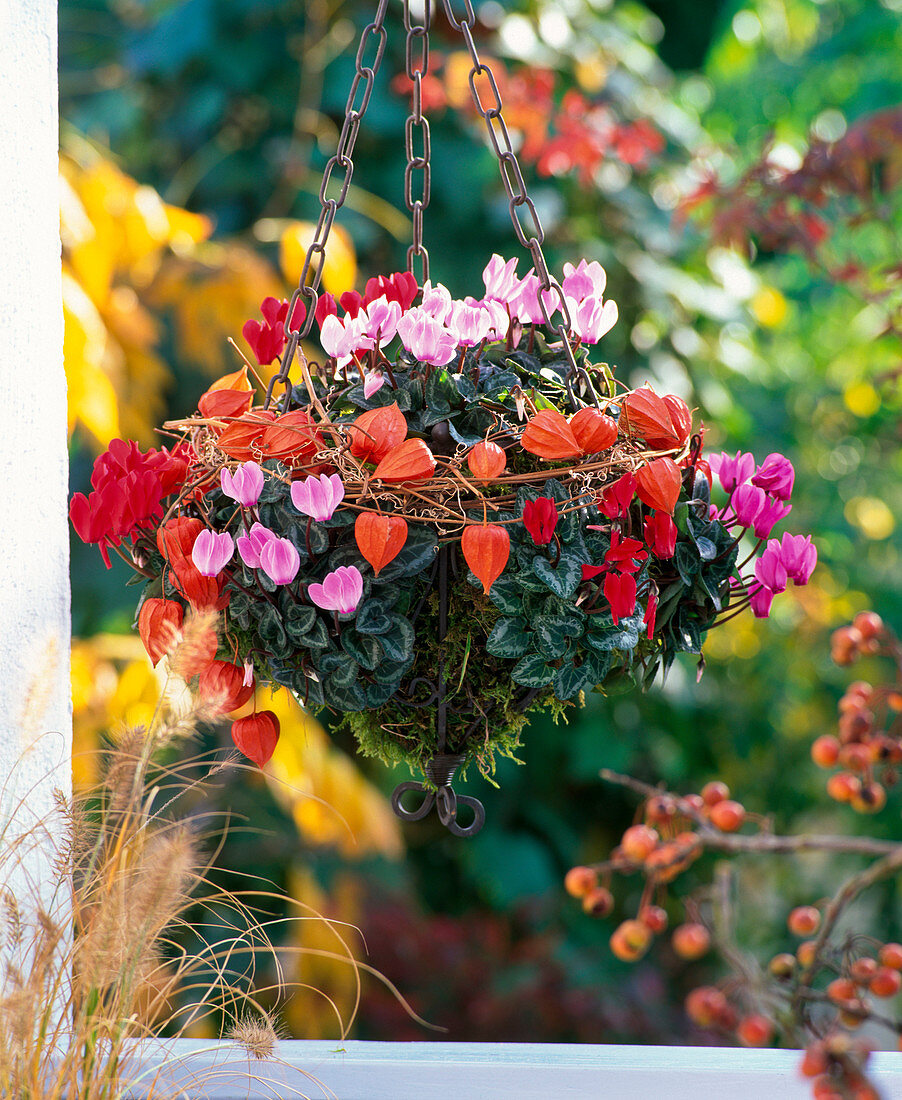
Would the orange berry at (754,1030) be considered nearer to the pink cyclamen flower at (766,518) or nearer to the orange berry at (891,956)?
the orange berry at (891,956)

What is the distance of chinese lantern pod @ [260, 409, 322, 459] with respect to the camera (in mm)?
642

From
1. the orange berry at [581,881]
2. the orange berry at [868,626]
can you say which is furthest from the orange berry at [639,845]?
the orange berry at [868,626]

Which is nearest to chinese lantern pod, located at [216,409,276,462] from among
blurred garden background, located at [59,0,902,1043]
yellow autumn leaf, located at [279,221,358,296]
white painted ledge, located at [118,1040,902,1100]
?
white painted ledge, located at [118,1040,902,1100]

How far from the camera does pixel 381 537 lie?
1.94 feet

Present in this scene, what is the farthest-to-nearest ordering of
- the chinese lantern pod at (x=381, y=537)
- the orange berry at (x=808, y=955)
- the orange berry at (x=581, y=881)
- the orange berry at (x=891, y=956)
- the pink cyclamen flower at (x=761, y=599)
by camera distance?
the orange berry at (x=581, y=881)
the orange berry at (x=891, y=956)
the orange berry at (x=808, y=955)
the pink cyclamen flower at (x=761, y=599)
the chinese lantern pod at (x=381, y=537)

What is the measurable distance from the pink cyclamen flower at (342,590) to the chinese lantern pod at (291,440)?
0.09 metres

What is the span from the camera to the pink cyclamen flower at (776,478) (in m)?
0.73

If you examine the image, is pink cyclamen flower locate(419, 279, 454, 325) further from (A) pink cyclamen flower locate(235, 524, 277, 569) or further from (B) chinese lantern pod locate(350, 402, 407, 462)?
(A) pink cyclamen flower locate(235, 524, 277, 569)

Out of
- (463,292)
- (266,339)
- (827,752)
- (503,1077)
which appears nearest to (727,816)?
(827,752)

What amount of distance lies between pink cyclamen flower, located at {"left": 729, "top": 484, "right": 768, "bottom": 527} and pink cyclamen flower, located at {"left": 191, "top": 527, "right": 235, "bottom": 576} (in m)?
0.36

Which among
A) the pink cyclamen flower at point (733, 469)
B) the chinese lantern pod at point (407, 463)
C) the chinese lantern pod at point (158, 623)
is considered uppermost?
the chinese lantern pod at point (407, 463)

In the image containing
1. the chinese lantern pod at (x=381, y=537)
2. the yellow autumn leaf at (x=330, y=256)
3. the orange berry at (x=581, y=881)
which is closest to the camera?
the chinese lantern pod at (x=381, y=537)

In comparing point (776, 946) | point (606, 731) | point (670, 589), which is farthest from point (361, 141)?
point (776, 946)

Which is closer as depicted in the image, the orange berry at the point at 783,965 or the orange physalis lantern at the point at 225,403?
the orange physalis lantern at the point at 225,403
